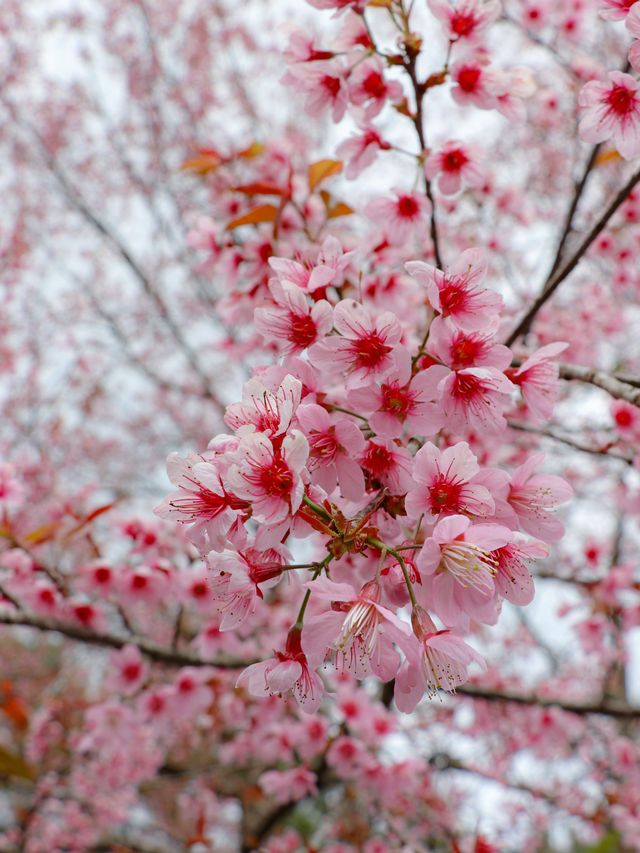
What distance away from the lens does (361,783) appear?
275 centimetres

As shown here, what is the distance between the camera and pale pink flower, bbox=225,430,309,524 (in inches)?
35.2

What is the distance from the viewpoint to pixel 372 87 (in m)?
1.75

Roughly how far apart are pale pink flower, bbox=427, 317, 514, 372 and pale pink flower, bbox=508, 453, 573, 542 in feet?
0.73

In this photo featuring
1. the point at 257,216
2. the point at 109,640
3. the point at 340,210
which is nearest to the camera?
the point at 257,216

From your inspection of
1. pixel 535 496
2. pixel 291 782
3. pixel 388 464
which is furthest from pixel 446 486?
pixel 291 782

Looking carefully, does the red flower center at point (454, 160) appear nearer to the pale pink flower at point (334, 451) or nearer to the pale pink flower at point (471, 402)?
the pale pink flower at point (471, 402)

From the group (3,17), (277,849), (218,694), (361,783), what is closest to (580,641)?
(361,783)

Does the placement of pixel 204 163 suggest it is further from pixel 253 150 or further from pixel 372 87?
pixel 372 87

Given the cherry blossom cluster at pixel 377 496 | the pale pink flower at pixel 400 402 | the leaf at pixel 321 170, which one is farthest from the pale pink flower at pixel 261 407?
the leaf at pixel 321 170

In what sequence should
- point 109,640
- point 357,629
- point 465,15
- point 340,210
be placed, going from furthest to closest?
point 109,640 → point 340,210 → point 465,15 → point 357,629

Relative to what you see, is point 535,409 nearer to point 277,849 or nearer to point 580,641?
point 580,641

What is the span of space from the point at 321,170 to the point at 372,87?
1.04ft

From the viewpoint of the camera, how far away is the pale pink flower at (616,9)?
4.03 feet

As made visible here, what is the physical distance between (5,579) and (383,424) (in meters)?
1.97
